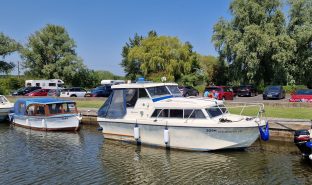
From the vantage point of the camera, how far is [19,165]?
56.0ft

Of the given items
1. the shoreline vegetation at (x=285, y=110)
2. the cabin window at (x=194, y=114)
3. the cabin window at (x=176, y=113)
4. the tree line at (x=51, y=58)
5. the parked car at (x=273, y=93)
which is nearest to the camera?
the cabin window at (x=194, y=114)

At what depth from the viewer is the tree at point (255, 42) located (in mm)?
53375

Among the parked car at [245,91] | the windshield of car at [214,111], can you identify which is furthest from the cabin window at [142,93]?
the parked car at [245,91]

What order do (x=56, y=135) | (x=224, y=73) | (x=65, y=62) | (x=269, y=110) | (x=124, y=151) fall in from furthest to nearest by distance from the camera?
(x=65, y=62), (x=224, y=73), (x=269, y=110), (x=56, y=135), (x=124, y=151)

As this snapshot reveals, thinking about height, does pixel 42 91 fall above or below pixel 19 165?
above

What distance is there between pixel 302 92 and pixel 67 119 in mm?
22166

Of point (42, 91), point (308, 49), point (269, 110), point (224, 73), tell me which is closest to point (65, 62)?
point (42, 91)

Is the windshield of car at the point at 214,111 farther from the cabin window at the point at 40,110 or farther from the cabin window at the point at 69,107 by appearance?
the cabin window at the point at 40,110

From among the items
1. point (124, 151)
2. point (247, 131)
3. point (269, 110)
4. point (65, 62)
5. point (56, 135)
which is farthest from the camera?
point (65, 62)

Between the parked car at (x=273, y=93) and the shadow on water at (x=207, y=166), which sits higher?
the parked car at (x=273, y=93)

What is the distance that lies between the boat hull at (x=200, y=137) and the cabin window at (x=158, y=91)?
6.62 feet

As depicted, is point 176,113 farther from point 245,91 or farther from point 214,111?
point 245,91

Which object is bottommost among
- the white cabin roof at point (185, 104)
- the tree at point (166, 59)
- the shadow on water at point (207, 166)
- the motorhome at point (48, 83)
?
the shadow on water at point (207, 166)

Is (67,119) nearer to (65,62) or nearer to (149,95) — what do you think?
(149,95)
